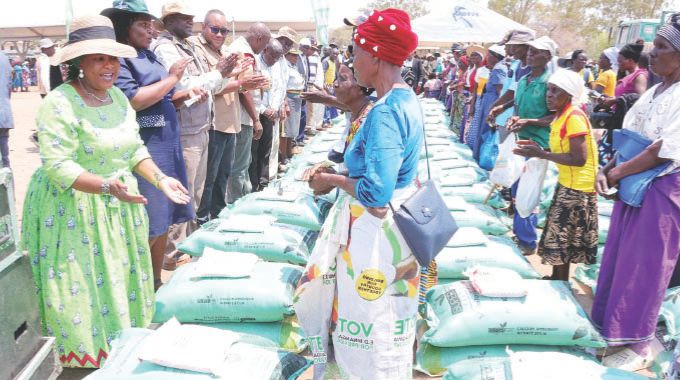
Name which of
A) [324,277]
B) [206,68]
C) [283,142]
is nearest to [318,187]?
[324,277]

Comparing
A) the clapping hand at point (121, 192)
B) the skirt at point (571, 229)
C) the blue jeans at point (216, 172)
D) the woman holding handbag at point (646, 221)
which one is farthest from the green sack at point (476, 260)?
the blue jeans at point (216, 172)

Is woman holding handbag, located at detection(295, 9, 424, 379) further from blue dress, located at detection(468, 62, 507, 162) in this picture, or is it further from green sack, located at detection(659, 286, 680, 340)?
blue dress, located at detection(468, 62, 507, 162)

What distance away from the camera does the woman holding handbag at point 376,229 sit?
176cm

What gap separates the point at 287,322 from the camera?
2.80 m

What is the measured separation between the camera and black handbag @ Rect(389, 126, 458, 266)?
1.79 m

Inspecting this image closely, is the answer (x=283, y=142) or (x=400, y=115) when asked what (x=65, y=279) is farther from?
(x=283, y=142)

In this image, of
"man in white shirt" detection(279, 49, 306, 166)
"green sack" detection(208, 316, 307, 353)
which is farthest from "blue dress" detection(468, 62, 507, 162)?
"green sack" detection(208, 316, 307, 353)

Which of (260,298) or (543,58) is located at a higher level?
(543,58)

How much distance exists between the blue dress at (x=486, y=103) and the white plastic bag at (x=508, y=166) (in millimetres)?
1739

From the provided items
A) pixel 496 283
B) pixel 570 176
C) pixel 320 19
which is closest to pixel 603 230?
pixel 570 176

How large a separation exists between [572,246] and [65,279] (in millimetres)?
2864

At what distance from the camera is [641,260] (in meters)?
2.57

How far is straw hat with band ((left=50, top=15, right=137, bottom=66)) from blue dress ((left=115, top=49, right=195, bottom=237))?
0.47 metres

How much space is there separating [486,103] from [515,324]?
4.72m
